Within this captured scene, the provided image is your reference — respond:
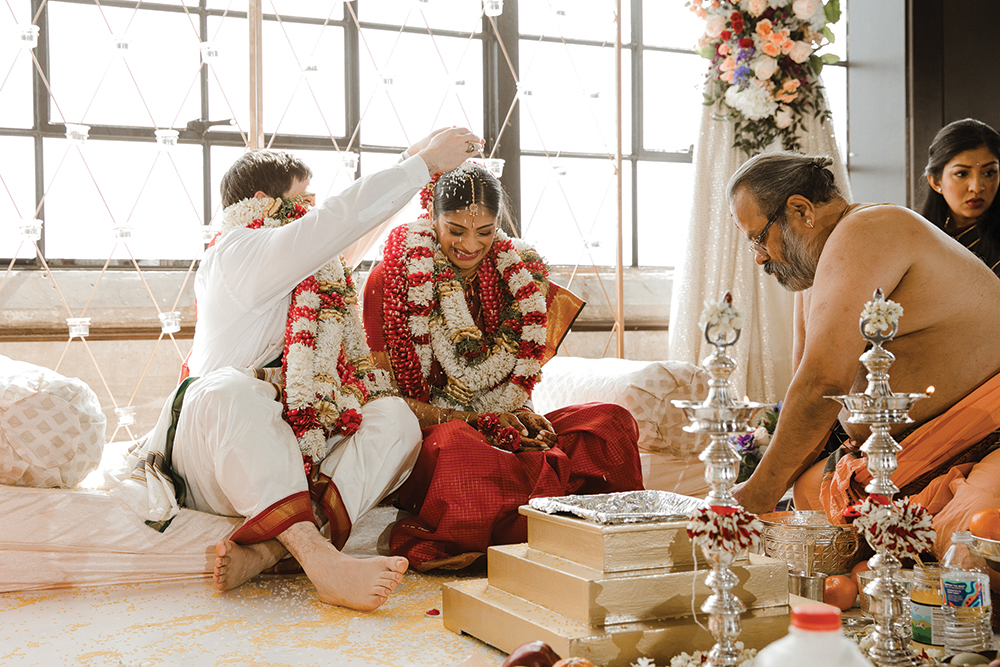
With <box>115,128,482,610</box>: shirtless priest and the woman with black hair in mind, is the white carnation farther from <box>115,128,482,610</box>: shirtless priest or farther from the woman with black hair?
<box>115,128,482,610</box>: shirtless priest

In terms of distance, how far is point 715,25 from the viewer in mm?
4383

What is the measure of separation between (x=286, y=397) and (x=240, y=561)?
0.44 metres

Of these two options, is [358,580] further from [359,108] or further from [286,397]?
[359,108]

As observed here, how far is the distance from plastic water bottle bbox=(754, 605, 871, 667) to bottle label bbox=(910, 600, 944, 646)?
0.77 m

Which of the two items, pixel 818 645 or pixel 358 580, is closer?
pixel 818 645

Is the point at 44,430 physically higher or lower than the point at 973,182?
lower

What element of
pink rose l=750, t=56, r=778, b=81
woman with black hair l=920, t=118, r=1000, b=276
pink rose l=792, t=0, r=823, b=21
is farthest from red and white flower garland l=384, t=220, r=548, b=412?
pink rose l=792, t=0, r=823, b=21

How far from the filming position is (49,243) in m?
3.76

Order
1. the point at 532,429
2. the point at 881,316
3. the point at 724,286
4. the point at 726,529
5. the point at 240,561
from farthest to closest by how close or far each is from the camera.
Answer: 1. the point at 724,286
2. the point at 532,429
3. the point at 240,561
4. the point at 881,316
5. the point at 726,529

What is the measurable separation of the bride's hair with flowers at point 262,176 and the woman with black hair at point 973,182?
2623 mm

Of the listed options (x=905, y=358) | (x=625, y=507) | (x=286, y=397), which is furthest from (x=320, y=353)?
(x=905, y=358)

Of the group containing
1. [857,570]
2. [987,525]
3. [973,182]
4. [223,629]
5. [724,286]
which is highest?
[973,182]

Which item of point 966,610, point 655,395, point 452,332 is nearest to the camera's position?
point 966,610

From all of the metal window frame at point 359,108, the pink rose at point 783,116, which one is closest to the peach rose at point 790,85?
the pink rose at point 783,116
